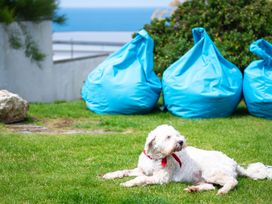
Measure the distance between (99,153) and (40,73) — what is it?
7.20 m

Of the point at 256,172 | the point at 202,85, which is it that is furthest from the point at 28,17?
the point at 256,172

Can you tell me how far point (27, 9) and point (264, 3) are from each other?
190 inches

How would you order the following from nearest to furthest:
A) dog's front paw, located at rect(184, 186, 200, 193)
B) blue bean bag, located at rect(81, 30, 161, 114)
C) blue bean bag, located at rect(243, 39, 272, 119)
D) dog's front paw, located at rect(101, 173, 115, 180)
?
dog's front paw, located at rect(184, 186, 200, 193)
dog's front paw, located at rect(101, 173, 115, 180)
blue bean bag, located at rect(243, 39, 272, 119)
blue bean bag, located at rect(81, 30, 161, 114)

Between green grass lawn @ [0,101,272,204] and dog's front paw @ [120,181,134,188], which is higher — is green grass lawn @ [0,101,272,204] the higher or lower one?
the lower one

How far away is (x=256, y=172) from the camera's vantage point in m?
5.60

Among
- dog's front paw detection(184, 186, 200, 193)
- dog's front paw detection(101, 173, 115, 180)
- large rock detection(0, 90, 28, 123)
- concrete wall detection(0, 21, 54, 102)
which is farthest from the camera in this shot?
concrete wall detection(0, 21, 54, 102)

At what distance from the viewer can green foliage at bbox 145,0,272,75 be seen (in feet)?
35.1

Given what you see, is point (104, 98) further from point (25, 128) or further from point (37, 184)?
point (37, 184)

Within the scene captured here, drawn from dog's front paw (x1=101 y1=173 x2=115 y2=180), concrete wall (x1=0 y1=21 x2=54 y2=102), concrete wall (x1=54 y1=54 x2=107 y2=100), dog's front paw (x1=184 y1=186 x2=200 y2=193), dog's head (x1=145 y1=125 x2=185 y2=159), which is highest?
dog's head (x1=145 y1=125 x2=185 y2=159)

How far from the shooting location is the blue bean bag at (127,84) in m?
9.05

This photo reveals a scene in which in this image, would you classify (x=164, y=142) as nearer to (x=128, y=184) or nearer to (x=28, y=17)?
(x=128, y=184)

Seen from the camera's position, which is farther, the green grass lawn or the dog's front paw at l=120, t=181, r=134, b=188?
the dog's front paw at l=120, t=181, r=134, b=188

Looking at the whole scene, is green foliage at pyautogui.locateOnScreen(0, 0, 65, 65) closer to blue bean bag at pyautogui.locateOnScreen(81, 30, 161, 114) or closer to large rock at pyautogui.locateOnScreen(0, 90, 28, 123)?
blue bean bag at pyautogui.locateOnScreen(81, 30, 161, 114)

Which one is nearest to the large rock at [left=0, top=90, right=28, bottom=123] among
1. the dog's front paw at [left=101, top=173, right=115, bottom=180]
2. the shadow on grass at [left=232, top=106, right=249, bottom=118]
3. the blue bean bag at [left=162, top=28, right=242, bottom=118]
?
the blue bean bag at [left=162, top=28, right=242, bottom=118]
